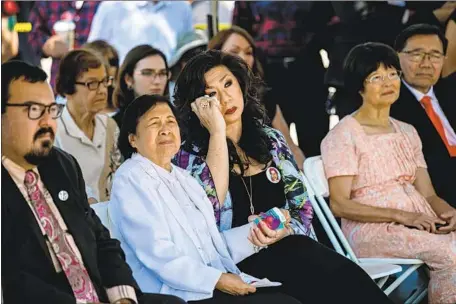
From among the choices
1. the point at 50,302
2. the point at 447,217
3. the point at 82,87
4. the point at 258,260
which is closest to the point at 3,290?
the point at 50,302

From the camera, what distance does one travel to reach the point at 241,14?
7.38 metres

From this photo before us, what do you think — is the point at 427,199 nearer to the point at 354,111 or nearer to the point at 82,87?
the point at 354,111

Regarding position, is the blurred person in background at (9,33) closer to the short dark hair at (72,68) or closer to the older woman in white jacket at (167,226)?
the short dark hair at (72,68)

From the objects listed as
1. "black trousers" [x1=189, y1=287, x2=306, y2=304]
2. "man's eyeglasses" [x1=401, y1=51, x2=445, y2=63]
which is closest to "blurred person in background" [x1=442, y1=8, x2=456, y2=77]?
"man's eyeglasses" [x1=401, y1=51, x2=445, y2=63]

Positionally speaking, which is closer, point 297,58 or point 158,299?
point 158,299

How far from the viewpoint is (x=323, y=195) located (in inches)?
221

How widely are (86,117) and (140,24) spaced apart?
6.78 feet

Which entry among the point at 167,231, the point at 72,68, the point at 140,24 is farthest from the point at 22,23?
the point at 167,231

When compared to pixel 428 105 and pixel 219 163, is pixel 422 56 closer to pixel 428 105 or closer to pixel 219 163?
pixel 428 105

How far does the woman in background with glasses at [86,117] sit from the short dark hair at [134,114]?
1.04 metres

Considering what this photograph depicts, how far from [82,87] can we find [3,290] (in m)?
2.15

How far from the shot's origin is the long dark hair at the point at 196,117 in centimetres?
489

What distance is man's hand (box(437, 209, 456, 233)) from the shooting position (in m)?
5.52

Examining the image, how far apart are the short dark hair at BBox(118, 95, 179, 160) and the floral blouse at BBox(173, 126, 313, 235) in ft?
1.06
